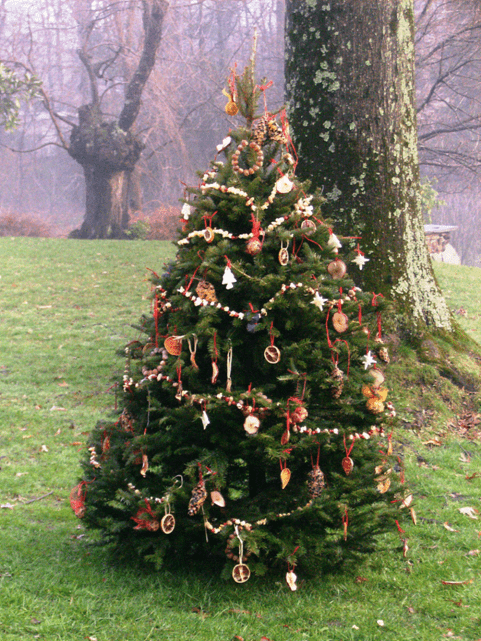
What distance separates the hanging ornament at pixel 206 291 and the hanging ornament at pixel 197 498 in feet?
3.02

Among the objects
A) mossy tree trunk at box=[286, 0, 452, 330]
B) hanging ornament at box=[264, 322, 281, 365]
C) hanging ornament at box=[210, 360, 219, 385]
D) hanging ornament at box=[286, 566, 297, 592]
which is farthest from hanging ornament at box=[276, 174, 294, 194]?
mossy tree trunk at box=[286, 0, 452, 330]

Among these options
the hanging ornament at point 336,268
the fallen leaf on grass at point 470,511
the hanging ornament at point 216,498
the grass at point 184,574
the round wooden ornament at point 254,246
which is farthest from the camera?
the fallen leaf on grass at point 470,511

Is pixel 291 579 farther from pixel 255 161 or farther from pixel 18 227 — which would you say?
pixel 18 227

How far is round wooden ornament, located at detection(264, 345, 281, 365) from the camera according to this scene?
3.29 metres

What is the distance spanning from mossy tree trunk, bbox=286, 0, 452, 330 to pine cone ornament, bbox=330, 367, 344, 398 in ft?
9.29

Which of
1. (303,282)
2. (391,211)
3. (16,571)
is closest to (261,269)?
(303,282)

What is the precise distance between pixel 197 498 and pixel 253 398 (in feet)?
1.95

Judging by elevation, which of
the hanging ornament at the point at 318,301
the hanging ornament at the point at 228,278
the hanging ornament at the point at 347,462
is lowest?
the hanging ornament at the point at 347,462

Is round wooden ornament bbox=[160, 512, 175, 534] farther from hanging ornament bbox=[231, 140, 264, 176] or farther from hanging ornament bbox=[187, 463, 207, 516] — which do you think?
hanging ornament bbox=[231, 140, 264, 176]

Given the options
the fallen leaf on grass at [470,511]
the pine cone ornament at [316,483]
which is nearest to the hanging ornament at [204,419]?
the pine cone ornament at [316,483]

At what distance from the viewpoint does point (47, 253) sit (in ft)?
51.7

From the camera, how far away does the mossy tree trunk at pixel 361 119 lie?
234 inches

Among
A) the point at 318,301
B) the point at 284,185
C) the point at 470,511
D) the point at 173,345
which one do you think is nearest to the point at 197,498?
the point at 173,345

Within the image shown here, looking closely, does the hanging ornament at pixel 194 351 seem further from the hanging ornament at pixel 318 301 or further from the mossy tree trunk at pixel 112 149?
the mossy tree trunk at pixel 112 149
